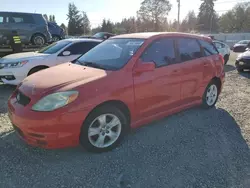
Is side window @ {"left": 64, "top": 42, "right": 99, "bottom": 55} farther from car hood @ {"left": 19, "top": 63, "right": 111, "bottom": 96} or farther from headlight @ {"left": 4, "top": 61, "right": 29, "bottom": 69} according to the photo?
car hood @ {"left": 19, "top": 63, "right": 111, "bottom": 96}

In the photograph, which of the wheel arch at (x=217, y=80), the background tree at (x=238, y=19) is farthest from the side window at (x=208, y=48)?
the background tree at (x=238, y=19)

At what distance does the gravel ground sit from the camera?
8.96 feet

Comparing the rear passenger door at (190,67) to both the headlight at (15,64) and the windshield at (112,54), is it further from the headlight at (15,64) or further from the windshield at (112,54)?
the headlight at (15,64)

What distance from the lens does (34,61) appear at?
21.3 ft

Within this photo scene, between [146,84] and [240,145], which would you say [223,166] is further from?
[146,84]

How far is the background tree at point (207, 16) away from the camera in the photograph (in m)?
72.4

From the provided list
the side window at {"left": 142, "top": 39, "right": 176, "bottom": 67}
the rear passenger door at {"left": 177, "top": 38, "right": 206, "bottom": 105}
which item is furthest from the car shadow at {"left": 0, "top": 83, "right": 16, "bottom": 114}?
the rear passenger door at {"left": 177, "top": 38, "right": 206, "bottom": 105}

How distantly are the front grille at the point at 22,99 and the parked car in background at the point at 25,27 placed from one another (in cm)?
927

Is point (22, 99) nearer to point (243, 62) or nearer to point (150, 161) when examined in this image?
point (150, 161)

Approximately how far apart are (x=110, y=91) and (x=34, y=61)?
4141 mm

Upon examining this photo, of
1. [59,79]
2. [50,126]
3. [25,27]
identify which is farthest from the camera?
[25,27]

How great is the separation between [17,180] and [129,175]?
1299 millimetres

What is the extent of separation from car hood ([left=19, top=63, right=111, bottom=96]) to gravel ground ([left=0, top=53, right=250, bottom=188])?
2.93 feet

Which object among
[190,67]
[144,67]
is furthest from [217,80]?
[144,67]
